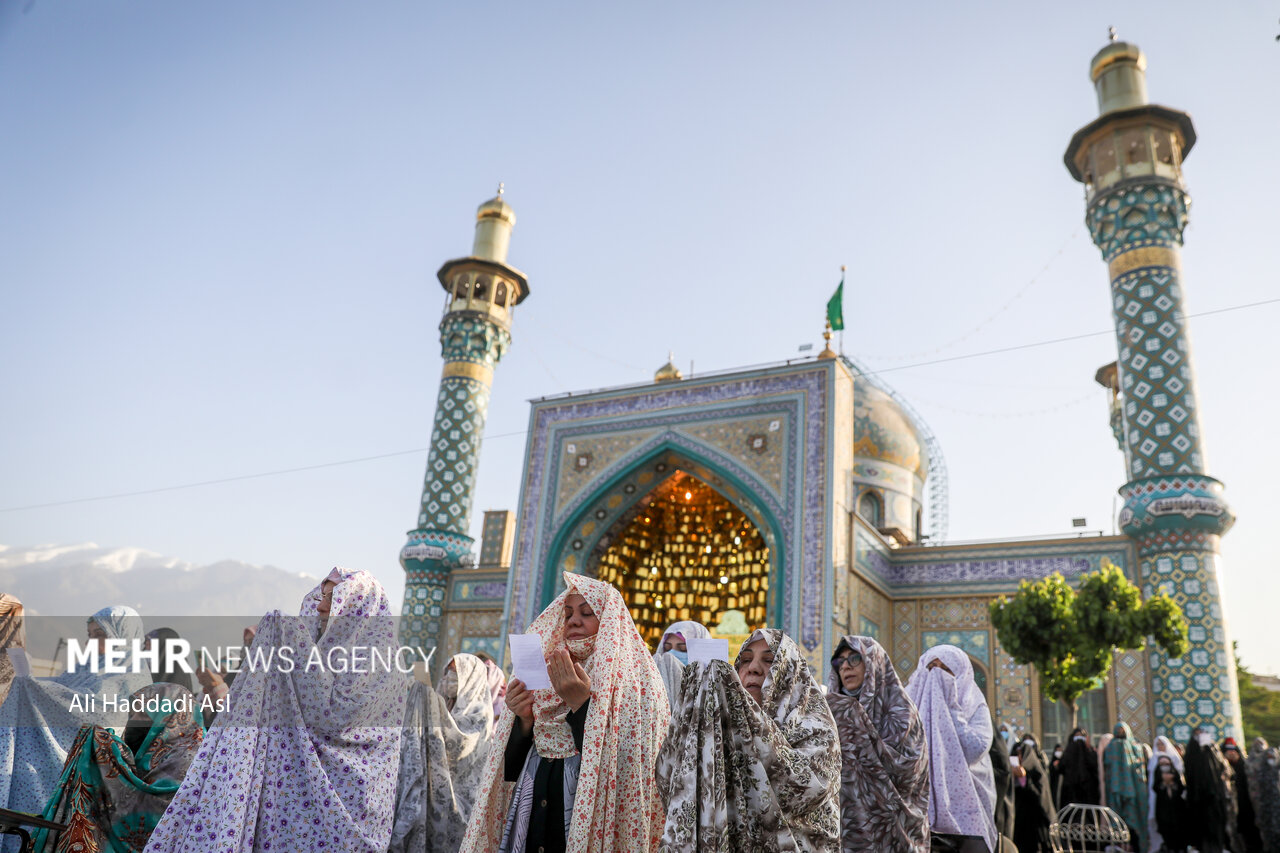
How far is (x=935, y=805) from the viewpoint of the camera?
10.3ft

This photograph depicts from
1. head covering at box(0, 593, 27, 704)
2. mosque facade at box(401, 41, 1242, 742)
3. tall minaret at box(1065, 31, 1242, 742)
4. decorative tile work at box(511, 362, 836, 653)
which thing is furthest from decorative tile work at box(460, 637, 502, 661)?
head covering at box(0, 593, 27, 704)

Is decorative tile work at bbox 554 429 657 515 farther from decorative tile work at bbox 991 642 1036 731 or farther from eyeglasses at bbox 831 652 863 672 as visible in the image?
eyeglasses at bbox 831 652 863 672

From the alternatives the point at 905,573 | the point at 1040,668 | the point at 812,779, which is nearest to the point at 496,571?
the point at 905,573

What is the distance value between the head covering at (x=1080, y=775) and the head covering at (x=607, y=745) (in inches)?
223

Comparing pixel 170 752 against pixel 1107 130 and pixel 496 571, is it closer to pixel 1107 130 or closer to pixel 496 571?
pixel 496 571

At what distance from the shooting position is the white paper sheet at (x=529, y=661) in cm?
188

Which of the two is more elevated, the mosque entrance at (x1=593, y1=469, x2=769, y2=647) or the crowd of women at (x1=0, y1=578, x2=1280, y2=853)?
the mosque entrance at (x1=593, y1=469, x2=769, y2=647)

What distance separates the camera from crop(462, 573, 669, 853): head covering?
1.96m

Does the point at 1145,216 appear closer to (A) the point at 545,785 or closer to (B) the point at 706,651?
(B) the point at 706,651

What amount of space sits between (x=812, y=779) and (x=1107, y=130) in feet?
39.1

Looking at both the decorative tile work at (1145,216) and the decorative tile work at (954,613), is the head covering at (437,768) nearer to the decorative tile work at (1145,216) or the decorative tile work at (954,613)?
the decorative tile work at (954,613)

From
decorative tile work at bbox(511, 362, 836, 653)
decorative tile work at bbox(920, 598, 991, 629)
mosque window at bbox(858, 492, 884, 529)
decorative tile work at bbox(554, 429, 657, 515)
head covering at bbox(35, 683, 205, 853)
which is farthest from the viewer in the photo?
mosque window at bbox(858, 492, 884, 529)

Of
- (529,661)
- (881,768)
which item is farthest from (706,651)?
(881,768)

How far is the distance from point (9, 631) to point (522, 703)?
6.91 feet
